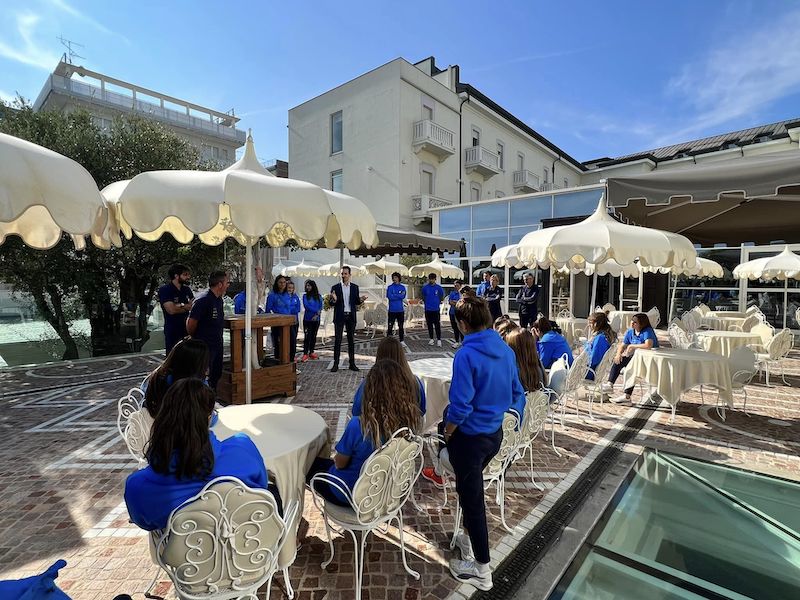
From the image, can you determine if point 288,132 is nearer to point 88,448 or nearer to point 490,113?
point 490,113

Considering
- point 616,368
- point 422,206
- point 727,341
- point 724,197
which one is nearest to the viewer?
point 724,197

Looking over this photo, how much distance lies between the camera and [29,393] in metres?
6.11

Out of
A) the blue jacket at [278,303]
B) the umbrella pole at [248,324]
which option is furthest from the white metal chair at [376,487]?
the blue jacket at [278,303]

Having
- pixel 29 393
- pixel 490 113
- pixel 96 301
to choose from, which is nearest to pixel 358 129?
pixel 490 113

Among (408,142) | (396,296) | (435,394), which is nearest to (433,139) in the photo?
(408,142)

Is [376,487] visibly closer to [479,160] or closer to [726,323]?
[726,323]

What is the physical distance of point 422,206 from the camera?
66.6ft

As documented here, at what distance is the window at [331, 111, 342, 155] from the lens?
23.1m

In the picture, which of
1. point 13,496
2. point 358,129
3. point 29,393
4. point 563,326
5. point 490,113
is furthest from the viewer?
point 490,113

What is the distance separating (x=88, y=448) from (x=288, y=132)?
2490 centimetres

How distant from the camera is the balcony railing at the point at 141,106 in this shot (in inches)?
1175

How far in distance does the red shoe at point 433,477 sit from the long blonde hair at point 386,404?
4.80 feet

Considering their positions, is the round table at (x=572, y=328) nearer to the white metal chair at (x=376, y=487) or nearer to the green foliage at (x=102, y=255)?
the white metal chair at (x=376, y=487)

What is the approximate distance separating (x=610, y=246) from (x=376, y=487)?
3.76 metres
